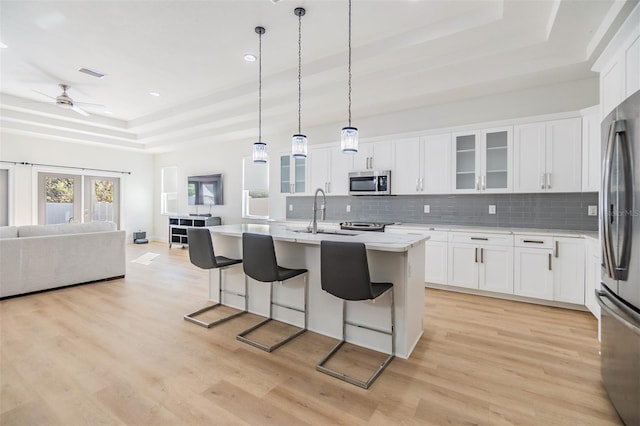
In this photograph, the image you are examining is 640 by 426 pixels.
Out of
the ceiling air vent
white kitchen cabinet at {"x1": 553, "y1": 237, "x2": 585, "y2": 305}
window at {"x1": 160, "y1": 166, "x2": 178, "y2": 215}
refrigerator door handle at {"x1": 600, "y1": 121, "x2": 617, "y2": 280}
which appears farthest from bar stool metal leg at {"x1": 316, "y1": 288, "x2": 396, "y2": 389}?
A: window at {"x1": 160, "y1": 166, "x2": 178, "y2": 215}

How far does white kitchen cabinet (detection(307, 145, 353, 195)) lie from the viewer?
5438 mm

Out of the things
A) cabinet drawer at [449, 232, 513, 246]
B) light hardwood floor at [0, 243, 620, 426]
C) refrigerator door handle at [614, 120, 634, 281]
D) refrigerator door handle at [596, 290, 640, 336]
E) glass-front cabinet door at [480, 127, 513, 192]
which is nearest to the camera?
refrigerator door handle at [596, 290, 640, 336]

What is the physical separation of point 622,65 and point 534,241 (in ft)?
6.62

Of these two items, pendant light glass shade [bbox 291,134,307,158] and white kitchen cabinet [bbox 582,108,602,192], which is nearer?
pendant light glass shade [bbox 291,134,307,158]

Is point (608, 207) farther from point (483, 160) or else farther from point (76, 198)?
point (76, 198)

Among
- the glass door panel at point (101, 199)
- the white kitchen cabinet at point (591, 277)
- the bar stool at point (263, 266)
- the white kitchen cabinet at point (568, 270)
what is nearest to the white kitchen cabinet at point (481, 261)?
the white kitchen cabinet at point (568, 270)

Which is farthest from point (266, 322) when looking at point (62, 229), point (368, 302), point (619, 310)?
point (62, 229)

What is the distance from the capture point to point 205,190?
814cm

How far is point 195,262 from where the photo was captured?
10.6ft

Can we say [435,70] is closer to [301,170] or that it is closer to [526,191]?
[526,191]

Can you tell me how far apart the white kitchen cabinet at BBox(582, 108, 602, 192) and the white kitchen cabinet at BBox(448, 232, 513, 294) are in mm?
1033

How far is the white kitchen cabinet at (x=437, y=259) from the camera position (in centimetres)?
427

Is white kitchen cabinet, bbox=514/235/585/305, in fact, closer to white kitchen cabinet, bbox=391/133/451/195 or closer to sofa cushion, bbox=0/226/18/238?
white kitchen cabinet, bbox=391/133/451/195

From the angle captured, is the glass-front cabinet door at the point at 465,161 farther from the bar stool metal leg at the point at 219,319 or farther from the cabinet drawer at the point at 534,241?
the bar stool metal leg at the point at 219,319
